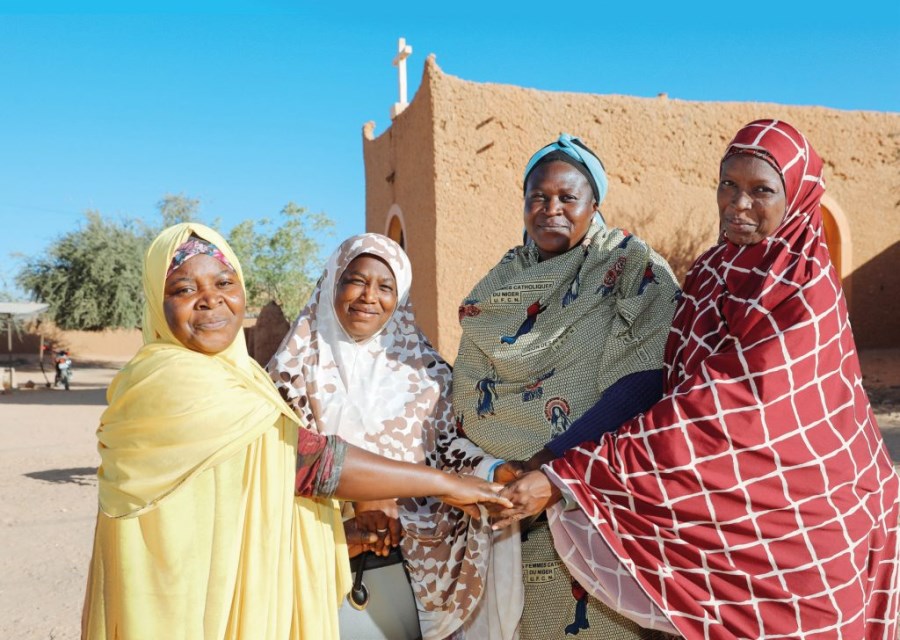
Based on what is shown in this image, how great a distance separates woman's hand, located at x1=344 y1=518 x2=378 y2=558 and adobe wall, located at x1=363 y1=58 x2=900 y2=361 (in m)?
6.26

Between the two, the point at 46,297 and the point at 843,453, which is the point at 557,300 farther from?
the point at 46,297

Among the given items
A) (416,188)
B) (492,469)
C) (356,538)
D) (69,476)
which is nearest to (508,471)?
(492,469)

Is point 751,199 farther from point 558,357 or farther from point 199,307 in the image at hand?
point 199,307

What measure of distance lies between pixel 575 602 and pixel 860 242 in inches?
451

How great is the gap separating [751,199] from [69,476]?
7.22 m

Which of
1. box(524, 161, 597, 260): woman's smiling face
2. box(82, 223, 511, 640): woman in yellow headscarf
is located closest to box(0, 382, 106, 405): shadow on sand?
box(82, 223, 511, 640): woman in yellow headscarf

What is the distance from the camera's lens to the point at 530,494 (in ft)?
6.03

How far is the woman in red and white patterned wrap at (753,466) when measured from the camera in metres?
1.72

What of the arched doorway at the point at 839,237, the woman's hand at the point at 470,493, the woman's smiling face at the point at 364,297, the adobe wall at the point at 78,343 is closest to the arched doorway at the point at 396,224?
the arched doorway at the point at 839,237

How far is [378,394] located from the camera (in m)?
2.08

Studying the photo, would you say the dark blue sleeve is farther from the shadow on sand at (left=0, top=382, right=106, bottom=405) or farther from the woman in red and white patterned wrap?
the shadow on sand at (left=0, top=382, right=106, bottom=405)

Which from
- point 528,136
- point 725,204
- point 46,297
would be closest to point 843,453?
point 725,204

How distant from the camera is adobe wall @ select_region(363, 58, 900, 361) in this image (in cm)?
834

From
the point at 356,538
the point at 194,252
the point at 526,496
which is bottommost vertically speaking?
the point at 356,538
